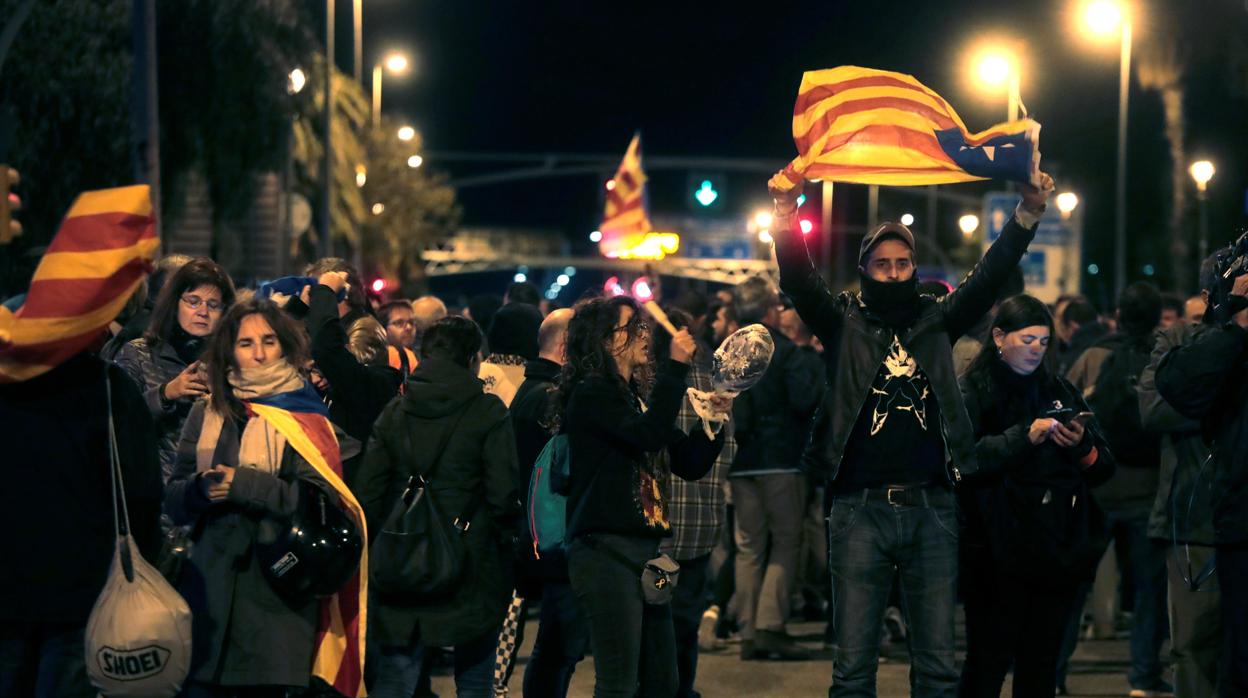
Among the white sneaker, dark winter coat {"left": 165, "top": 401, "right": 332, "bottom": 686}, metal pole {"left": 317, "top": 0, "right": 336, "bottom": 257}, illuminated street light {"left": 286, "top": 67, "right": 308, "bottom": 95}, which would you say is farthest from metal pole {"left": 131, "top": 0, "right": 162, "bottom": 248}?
metal pole {"left": 317, "top": 0, "right": 336, "bottom": 257}

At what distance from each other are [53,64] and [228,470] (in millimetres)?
16433

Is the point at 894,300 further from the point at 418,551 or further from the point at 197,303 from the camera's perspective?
the point at 197,303

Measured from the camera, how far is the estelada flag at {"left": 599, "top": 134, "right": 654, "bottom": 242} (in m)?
22.0

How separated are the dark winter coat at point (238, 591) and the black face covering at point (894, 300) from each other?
2.14m

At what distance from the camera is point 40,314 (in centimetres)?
615

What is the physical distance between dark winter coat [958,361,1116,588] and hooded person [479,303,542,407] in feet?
9.27

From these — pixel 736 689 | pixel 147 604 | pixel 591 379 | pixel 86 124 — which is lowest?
pixel 736 689

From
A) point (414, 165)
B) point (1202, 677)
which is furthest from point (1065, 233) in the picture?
point (414, 165)

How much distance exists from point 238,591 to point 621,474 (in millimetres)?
1482

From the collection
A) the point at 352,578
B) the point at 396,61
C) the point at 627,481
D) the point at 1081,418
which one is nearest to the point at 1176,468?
the point at 1081,418

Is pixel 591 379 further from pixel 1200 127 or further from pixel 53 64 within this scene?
Result: pixel 1200 127

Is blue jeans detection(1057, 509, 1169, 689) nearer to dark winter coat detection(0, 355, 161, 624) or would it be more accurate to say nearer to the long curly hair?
the long curly hair

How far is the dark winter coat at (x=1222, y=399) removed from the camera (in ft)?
21.6

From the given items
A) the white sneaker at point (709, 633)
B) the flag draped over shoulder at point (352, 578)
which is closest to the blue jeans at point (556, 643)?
the flag draped over shoulder at point (352, 578)
